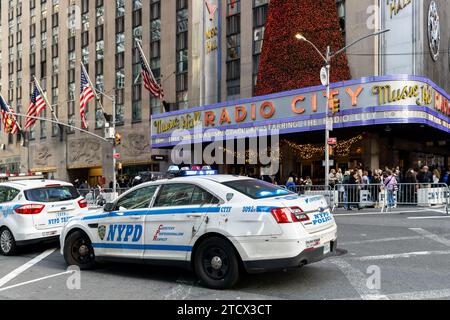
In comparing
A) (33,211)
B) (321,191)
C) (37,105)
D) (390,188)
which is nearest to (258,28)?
(37,105)

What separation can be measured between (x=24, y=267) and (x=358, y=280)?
5.87 m

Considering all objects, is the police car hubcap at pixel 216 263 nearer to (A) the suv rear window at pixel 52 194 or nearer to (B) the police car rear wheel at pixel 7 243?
(A) the suv rear window at pixel 52 194

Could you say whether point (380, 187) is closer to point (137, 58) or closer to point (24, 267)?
point (24, 267)

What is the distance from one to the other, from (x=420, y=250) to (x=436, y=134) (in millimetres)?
23181

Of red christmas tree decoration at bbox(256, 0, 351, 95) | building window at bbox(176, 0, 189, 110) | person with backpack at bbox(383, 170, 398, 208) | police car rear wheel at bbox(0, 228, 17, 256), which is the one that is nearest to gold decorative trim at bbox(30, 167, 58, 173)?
building window at bbox(176, 0, 189, 110)

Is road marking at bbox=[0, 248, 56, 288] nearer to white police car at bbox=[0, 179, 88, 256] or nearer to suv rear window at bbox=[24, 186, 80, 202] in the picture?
white police car at bbox=[0, 179, 88, 256]

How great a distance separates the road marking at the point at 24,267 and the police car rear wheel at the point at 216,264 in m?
3.15

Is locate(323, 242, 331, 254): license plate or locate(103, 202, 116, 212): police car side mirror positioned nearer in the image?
locate(323, 242, 331, 254): license plate

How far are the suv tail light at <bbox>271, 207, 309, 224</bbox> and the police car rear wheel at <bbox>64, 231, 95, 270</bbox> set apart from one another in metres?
3.54

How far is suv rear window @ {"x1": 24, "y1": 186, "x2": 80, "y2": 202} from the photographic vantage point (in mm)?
10039

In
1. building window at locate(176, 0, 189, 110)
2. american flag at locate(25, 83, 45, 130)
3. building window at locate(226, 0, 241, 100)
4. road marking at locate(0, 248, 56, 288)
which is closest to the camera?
road marking at locate(0, 248, 56, 288)

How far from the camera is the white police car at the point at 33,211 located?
383 inches

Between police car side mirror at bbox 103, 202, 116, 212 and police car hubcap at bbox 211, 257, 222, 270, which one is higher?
police car side mirror at bbox 103, 202, 116, 212

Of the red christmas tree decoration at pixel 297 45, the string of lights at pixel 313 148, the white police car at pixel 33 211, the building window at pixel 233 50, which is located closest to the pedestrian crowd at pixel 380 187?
the string of lights at pixel 313 148
